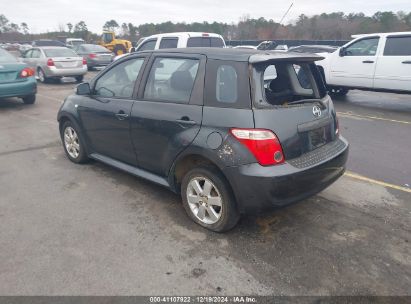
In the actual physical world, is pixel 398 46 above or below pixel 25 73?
above

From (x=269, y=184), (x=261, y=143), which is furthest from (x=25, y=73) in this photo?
(x=269, y=184)

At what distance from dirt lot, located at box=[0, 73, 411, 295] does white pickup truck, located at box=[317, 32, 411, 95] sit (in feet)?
15.0

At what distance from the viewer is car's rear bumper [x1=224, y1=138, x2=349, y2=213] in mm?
2834

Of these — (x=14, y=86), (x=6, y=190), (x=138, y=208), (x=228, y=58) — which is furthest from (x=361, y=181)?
(x=14, y=86)

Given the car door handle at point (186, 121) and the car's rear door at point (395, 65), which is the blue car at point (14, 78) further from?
the car's rear door at point (395, 65)

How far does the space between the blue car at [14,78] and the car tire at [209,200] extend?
23.5ft

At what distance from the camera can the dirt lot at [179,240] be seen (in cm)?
262

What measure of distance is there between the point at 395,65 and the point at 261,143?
24.7ft

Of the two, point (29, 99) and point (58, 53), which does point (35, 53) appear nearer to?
point (58, 53)

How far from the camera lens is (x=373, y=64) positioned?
29.7ft

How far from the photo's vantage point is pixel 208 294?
252 cm

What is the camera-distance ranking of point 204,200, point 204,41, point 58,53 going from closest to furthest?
point 204,200 → point 204,41 → point 58,53

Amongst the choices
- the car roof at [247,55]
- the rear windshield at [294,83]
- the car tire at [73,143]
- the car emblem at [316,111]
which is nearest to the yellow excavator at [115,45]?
the car tire at [73,143]

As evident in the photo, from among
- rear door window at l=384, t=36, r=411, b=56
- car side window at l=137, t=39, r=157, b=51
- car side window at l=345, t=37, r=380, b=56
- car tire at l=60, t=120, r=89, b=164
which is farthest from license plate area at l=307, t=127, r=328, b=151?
car side window at l=137, t=39, r=157, b=51
